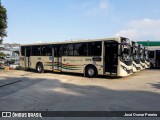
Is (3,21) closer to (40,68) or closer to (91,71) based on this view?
(40,68)

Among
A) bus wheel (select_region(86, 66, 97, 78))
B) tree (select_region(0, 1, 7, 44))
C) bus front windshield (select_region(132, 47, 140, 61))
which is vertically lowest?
bus wheel (select_region(86, 66, 97, 78))

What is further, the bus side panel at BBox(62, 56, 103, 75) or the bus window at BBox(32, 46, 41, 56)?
the bus window at BBox(32, 46, 41, 56)

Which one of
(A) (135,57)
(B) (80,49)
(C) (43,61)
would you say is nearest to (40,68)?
(C) (43,61)

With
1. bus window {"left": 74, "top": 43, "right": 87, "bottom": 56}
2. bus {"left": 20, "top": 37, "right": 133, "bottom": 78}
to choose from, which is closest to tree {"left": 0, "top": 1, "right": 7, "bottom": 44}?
bus {"left": 20, "top": 37, "right": 133, "bottom": 78}

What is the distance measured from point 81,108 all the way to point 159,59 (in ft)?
84.6

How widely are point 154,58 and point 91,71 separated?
15.3 meters

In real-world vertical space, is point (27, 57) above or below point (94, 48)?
below

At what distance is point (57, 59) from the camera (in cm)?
2272

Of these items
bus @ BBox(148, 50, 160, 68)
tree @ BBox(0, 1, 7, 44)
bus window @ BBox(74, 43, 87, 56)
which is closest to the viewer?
bus window @ BBox(74, 43, 87, 56)

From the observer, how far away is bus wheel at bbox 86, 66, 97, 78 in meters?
19.8

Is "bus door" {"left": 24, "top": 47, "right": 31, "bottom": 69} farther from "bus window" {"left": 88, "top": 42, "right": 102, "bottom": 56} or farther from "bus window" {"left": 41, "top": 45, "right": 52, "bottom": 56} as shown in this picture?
"bus window" {"left": 88, "top": 42, "right": 102, "bottom": 56}

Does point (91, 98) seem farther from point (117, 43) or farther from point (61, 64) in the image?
point (61, 64)

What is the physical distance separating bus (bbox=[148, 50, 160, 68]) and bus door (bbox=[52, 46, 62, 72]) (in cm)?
1429

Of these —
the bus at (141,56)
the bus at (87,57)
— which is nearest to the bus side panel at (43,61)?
the bus at (87,57)
